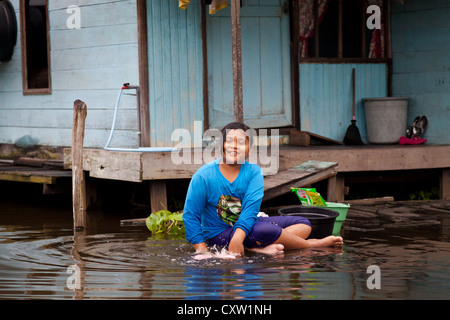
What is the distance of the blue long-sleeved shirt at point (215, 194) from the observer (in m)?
5.99

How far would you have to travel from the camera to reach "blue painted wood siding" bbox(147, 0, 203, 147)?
31.9 ft

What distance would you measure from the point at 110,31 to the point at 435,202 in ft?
17.1

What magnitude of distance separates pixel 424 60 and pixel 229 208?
247 inches

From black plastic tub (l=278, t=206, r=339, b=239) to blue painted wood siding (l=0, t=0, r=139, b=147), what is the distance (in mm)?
3496

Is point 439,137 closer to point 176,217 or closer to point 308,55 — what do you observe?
point 308,55

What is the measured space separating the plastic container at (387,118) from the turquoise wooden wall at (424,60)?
39cm

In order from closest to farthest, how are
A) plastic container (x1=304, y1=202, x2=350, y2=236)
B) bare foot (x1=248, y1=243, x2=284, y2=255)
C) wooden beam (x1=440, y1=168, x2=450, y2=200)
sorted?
bare foot (x1=248, y1=243, x2=284, y2=255) → plastic container (x1=304, y1=202, x2=350, y2=236) → wooden beam (x1=440, y1=168, x2=450, y2=200)

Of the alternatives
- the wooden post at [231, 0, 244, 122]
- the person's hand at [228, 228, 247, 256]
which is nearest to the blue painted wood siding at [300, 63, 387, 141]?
the wooden post at [231, 0, 244, 122]

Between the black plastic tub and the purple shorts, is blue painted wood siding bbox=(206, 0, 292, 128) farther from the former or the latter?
the purple shorts

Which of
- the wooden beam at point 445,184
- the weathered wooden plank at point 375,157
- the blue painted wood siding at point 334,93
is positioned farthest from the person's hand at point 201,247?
the wooden beam at point 445,184

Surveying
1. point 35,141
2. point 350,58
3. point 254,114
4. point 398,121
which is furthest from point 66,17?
point 398,121

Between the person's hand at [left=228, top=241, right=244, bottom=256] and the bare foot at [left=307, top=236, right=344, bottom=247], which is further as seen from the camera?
the bare foot at [left=307, top=236, right=344, bottom=247]
